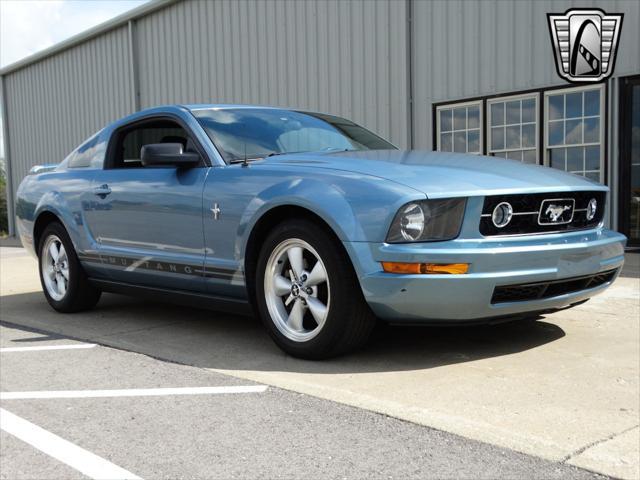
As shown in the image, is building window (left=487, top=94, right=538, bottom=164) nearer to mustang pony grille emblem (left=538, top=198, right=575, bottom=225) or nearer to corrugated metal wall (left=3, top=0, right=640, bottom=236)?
corrugated metal wall (left=3, top=0, right=640, bottom=236)

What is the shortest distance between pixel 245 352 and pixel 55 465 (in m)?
1.72

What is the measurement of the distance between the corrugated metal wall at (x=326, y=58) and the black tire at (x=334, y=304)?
A: 22.7 feet

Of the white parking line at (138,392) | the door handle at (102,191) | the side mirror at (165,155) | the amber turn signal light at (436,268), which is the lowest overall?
the white parking line at (138,392)

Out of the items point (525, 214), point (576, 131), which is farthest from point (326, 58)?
point (525, 214)

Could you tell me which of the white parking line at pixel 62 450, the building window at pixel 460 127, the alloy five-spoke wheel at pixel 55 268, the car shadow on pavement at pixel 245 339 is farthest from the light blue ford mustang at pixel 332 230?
the building window at pixel 460 127

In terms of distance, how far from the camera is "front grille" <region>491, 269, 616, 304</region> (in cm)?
353

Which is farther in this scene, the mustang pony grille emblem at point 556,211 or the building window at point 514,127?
the building window at point 514,127

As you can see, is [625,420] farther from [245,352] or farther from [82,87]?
[82,87]

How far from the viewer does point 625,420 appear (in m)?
2.89

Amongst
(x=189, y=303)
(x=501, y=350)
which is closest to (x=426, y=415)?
(x=501, y=350)

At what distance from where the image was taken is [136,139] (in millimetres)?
6031

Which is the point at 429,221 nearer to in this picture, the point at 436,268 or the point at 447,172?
the point at 436,268

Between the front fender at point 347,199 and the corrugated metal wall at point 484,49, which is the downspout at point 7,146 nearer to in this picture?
the corrugated metal wall at point 484,49

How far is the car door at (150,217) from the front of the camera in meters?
4.48
